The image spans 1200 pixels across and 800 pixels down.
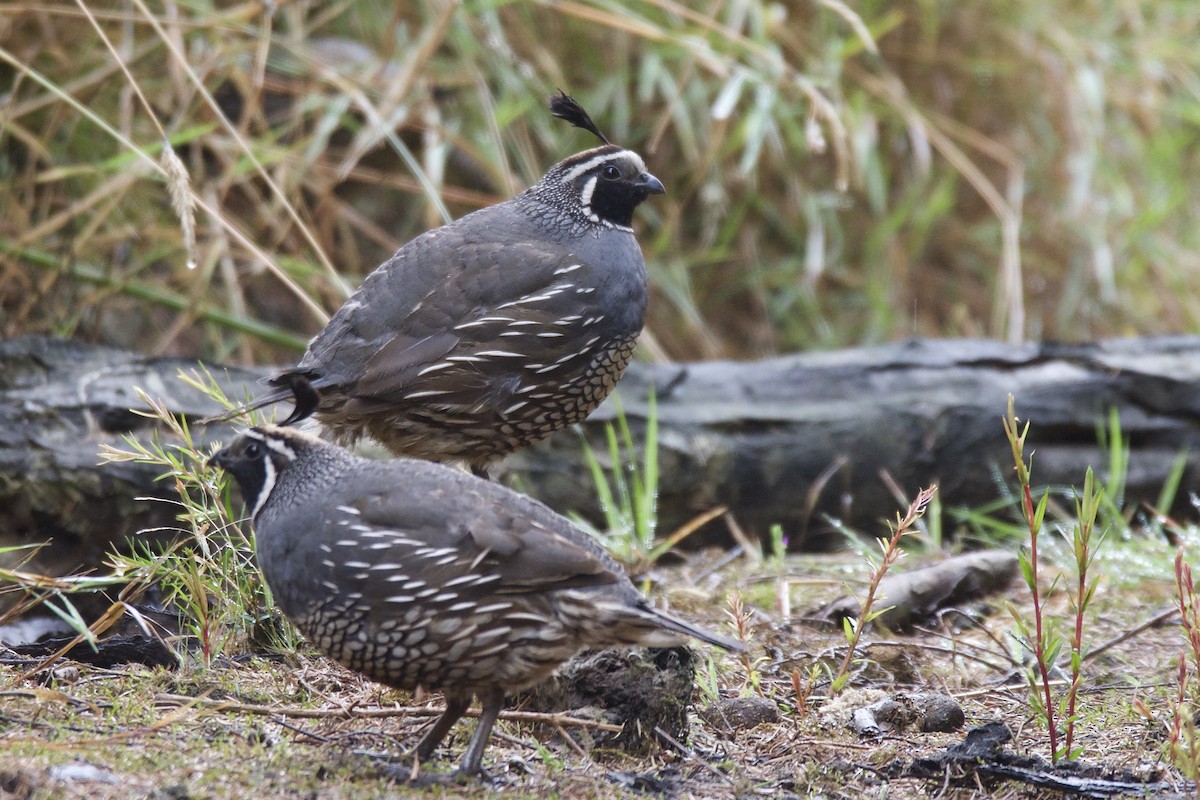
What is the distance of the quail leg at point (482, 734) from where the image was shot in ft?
10.3

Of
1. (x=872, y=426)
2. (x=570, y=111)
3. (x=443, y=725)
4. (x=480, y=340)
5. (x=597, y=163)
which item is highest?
(x=570, y=111)

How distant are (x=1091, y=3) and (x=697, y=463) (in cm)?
499

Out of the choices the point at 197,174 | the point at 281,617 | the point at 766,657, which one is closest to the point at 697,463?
the point at 766,657

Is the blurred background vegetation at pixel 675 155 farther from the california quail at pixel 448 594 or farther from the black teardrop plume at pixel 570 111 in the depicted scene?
the california quail at pixel 448 594

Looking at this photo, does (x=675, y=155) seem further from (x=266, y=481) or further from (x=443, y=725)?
(x=443, y=725)

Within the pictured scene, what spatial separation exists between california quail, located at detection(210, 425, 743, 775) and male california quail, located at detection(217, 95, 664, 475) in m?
1.19

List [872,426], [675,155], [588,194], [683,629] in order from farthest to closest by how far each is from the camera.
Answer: [675,155] < [872,426] < [588,194] < [683,629]

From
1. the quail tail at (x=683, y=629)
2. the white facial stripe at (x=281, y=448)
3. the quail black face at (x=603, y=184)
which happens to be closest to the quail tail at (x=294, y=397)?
the white facial stripe at (x=281, y=448)

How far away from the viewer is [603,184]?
4875 mm

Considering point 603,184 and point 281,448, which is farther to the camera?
point 603,184

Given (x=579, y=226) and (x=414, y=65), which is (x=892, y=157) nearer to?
(x=414, y=65)

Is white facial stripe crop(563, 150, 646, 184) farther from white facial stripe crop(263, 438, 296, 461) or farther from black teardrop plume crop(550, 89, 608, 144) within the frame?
white facial stripe crop(263, 438, 296, 461)

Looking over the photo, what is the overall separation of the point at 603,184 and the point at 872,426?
1778 mm

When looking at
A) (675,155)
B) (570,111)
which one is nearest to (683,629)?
(570,111)
